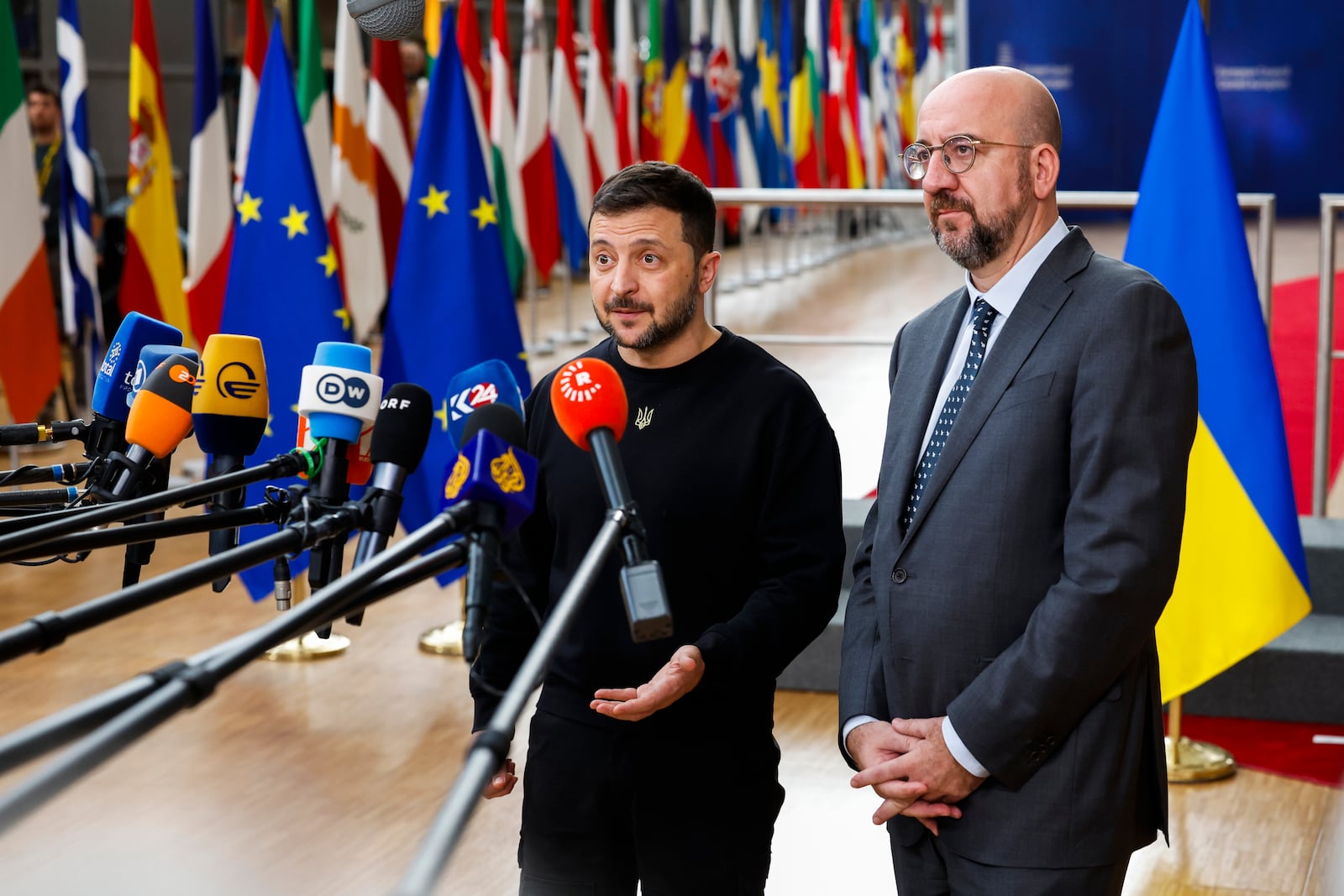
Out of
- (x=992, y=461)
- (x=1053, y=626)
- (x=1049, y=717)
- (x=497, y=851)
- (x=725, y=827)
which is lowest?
(x=497, y=851)

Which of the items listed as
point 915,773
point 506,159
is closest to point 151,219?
point 506,159

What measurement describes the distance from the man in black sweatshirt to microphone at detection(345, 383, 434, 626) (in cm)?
47

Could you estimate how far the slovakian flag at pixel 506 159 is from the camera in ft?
23.5

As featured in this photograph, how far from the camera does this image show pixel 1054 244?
167 cm

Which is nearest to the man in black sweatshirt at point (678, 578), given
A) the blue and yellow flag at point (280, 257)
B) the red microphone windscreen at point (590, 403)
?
the red microphone windscreen at point (590, 403)

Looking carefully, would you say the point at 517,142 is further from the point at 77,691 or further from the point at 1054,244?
the point at 1054,244

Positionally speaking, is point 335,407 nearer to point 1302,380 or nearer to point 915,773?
point 915,773

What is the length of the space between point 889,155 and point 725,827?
12908 millimetres

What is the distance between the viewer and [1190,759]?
3.50 m

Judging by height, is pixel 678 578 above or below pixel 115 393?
below

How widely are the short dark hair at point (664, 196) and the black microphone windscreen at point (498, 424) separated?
55cm

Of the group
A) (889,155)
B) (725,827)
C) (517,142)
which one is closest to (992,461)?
(725,827)

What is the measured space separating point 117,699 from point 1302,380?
19.3ft

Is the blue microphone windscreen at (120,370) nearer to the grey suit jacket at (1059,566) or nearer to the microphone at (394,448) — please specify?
the microphone at (394,448)
